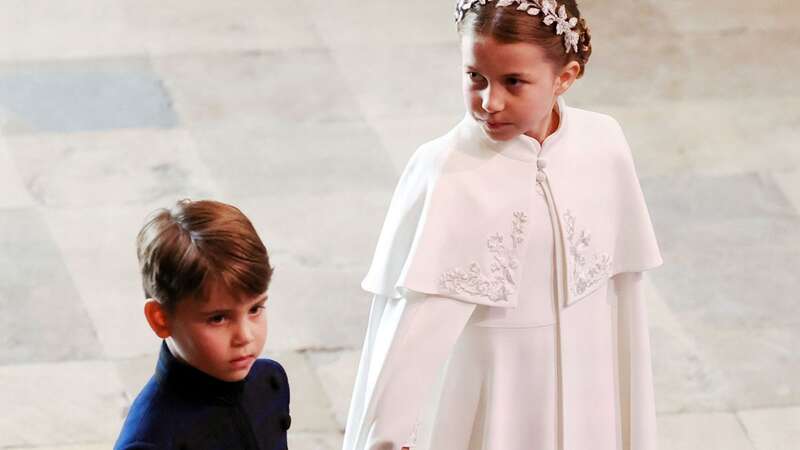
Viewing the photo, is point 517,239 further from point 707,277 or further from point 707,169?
point 707,169

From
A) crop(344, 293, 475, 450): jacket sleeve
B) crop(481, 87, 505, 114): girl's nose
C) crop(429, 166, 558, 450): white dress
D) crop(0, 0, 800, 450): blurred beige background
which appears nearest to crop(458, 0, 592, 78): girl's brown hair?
crop(481, 87, 505, 114): girl's nose

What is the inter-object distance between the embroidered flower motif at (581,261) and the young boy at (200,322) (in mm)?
938

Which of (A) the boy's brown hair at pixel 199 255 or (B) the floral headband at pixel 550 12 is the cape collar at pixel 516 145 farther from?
(A) the boy's brown hair at pixel 199 255

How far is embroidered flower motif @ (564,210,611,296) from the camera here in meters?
3.97

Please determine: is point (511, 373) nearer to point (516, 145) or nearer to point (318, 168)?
point (516, 145)

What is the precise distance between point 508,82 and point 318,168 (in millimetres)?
3266

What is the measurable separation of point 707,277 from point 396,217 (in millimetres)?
2684

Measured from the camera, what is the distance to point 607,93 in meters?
7.76

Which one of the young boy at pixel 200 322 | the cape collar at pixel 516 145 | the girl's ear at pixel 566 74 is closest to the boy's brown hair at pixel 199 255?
the young boy at pixel 200 322

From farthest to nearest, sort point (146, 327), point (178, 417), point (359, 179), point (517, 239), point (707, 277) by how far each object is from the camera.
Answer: point (359, 179) < point (707, 277) < point (146, 327) < point (517, 239) < point (178, 417)

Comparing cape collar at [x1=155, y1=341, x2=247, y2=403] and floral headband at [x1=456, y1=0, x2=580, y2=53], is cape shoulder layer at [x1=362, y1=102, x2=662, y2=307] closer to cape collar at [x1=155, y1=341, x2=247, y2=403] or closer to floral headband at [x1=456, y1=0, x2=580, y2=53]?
floral headband at [x1=456, y1=0, x2=580, y2=53]

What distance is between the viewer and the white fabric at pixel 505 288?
3.91 m

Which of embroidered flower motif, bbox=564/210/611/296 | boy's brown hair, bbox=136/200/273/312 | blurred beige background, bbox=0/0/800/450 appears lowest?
blurred beige background, bbox=0/0/800/450

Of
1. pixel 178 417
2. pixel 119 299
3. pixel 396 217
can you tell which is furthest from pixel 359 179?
pixel 178 417
